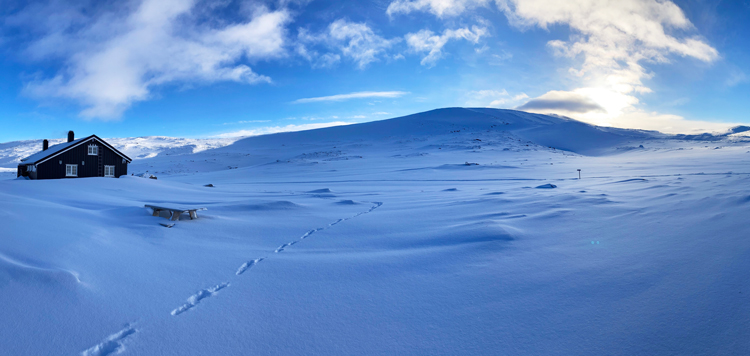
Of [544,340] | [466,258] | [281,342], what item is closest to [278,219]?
[466,258]

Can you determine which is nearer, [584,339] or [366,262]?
[584,339]

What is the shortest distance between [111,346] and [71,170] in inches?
908

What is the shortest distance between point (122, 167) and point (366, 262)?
2372 cm

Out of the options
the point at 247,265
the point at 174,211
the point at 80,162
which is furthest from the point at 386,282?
the point at 80,162

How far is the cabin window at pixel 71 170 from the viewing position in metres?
20.1

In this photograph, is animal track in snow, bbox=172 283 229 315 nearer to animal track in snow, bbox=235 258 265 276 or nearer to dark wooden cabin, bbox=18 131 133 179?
animal track in snow, bbox=235 258 265 276

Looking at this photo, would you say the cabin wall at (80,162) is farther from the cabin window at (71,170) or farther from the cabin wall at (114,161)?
the cabin window at (71,170)

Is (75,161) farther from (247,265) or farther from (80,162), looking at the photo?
(247,265)

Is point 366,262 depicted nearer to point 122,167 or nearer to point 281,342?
point 281,342

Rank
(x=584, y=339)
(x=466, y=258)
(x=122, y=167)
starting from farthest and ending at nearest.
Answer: (x=122, y=167) → (x=466, y=258) → (x=584, y=339)

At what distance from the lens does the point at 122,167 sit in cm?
2258

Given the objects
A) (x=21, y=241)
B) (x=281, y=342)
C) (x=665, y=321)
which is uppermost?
(x=21, y=241)

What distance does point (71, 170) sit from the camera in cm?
2031

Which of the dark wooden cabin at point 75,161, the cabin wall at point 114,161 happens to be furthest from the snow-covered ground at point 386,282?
the cabin wall at point 114,161
